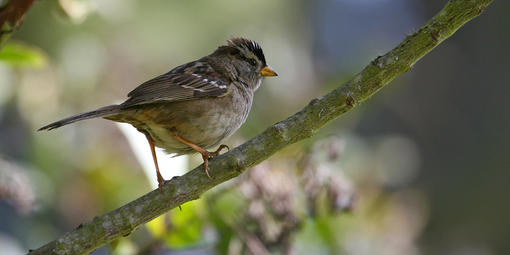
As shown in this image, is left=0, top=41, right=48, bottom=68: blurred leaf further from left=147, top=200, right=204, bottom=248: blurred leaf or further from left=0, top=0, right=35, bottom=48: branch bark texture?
left=147, top=200, right=204, bottom=248: blurred leaf

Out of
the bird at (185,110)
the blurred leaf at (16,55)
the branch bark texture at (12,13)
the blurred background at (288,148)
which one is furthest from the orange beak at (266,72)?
the branch bark texture at (12,13)

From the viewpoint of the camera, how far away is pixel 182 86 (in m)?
4.05

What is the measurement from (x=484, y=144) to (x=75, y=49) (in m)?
5.97

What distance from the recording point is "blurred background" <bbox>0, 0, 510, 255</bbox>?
3.76m

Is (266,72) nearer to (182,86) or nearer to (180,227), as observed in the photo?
(182,86)

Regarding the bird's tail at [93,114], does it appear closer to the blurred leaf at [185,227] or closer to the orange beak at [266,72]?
the blurred leaf at [185,227]

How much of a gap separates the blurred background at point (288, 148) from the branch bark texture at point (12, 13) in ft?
2.95

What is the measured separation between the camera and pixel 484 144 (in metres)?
8.83

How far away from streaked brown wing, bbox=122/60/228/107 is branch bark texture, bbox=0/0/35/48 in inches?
66.0

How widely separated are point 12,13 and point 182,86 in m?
2.18

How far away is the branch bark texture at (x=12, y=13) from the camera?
6.16 feet

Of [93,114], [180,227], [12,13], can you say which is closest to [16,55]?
[93,114]

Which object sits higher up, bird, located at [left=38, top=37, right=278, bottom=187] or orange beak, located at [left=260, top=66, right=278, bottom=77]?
orange beak, located at [left=260, top=66, right=278, bottom=77]

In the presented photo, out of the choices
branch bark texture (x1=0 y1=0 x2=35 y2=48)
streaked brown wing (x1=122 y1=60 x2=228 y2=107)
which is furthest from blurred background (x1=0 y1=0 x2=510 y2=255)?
branch bark texture (x1=0 y1=0 x2=35 y2=48)
